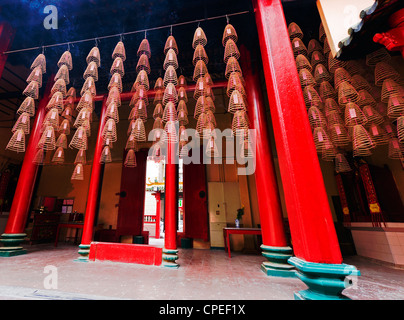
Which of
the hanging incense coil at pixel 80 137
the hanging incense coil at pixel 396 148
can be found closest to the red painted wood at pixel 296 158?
the hanging incense coil at pixel 396 148

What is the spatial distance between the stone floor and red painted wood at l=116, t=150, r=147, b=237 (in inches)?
120

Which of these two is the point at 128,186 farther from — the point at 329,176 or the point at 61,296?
the point at 329,176

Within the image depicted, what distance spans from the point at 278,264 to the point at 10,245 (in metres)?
6.27

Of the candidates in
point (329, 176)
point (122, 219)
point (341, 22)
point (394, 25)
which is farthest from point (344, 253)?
point (122, 219)

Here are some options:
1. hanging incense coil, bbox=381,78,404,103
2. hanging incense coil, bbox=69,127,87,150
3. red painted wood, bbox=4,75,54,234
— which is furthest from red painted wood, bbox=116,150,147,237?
hanging incense coil, bbox=381,78,404,103

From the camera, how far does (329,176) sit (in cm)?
565

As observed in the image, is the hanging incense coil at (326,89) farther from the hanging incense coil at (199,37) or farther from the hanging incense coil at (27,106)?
the hanging incense coil at (27,106)

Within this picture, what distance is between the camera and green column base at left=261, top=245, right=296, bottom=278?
2711mm

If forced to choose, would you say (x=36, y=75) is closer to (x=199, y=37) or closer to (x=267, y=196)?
(x=199, y=37)

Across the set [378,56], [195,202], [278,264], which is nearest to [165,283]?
[278,264]

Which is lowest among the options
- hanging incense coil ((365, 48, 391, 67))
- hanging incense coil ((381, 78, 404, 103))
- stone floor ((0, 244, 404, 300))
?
stone floor ((0, 244, 404, 300))

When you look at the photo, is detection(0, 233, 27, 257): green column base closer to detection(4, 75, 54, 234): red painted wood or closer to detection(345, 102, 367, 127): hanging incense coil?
detection(4, 75, 54, 234): red painted wood

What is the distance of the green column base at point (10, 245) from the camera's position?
4086 mm
